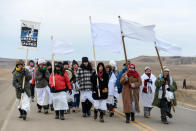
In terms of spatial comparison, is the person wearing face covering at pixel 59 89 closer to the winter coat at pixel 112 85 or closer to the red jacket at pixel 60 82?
the red jacket at pixel 60 82

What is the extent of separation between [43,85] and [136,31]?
158 inches

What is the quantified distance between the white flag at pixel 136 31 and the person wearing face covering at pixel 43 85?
3278 millimetres

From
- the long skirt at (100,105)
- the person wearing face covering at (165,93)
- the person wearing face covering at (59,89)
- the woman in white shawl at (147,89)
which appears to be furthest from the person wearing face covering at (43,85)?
the person wearing face covering at (165,93)

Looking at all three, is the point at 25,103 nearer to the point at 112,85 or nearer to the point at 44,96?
the point at 44,96

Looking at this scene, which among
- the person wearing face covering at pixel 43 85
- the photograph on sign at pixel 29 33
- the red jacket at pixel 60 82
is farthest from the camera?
the person wearing face covering at pixel 43 85

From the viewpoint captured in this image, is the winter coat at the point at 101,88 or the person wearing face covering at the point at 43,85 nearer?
the winter coat at the point at 101,88

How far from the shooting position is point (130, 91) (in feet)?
34.9

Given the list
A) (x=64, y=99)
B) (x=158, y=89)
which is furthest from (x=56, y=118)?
(x=158, y=89)

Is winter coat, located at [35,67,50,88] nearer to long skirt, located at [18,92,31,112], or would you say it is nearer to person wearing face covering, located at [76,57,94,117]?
person wearing face covering, located at [76,57,94,117]

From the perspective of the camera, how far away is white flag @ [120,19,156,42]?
36.2 feet

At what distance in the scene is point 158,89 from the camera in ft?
35.2

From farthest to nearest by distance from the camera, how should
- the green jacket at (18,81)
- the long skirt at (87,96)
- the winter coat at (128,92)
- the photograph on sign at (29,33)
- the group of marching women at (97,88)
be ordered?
the photograph on sign at (29,33) → the long skirt at (87,96) → the green jacket at (18,81) → the group of marching women at (97,88) → the winter coat at (128,92)

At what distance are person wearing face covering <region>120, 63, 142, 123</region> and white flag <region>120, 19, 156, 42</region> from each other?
3.56ft

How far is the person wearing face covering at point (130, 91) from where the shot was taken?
1043cm
